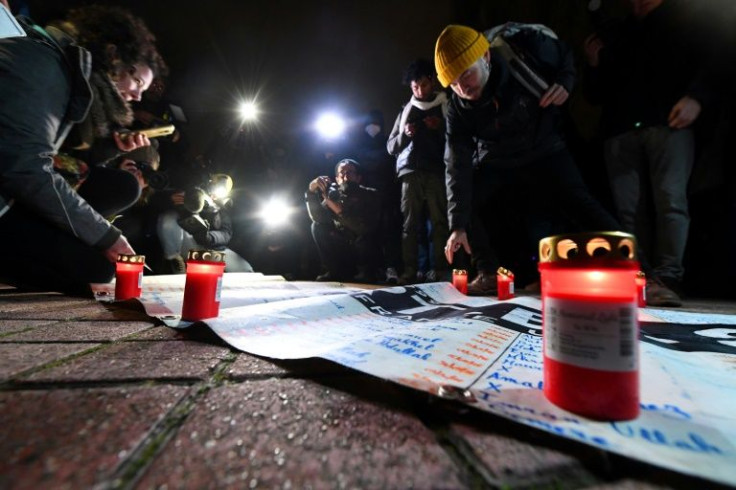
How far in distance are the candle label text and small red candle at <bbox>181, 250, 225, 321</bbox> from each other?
0.78 metres

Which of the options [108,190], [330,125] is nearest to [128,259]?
[108,190]

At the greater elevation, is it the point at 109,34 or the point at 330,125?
the point at 330,125

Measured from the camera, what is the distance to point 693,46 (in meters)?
1.77

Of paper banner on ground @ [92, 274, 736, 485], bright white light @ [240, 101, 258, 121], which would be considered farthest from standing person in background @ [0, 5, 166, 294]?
bright white light @ [240, 101, 258, 121]

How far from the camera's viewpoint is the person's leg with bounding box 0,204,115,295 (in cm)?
131

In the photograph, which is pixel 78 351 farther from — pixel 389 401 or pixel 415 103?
pixel 415 103

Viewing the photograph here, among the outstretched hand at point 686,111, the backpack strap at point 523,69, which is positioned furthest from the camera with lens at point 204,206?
the outstretched hand at point 686,111

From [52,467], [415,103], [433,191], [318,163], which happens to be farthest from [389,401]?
[318,163]

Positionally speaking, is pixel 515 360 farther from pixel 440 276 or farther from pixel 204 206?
pixel 204 206

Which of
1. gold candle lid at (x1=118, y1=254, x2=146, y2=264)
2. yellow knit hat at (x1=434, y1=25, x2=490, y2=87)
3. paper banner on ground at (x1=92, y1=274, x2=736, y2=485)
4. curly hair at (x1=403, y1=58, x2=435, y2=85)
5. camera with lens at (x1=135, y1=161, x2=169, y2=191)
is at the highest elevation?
curly hair at (x1=403, y1=58, x2=435, y2=85)

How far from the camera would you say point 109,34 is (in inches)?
58.7

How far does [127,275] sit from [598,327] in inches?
58.5

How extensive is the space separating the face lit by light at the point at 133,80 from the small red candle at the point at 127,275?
38.5 inches

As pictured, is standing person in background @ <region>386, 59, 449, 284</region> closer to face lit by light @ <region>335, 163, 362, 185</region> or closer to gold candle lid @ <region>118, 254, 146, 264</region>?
face lit by light @ <region>335, 163, 362, 185</region>
